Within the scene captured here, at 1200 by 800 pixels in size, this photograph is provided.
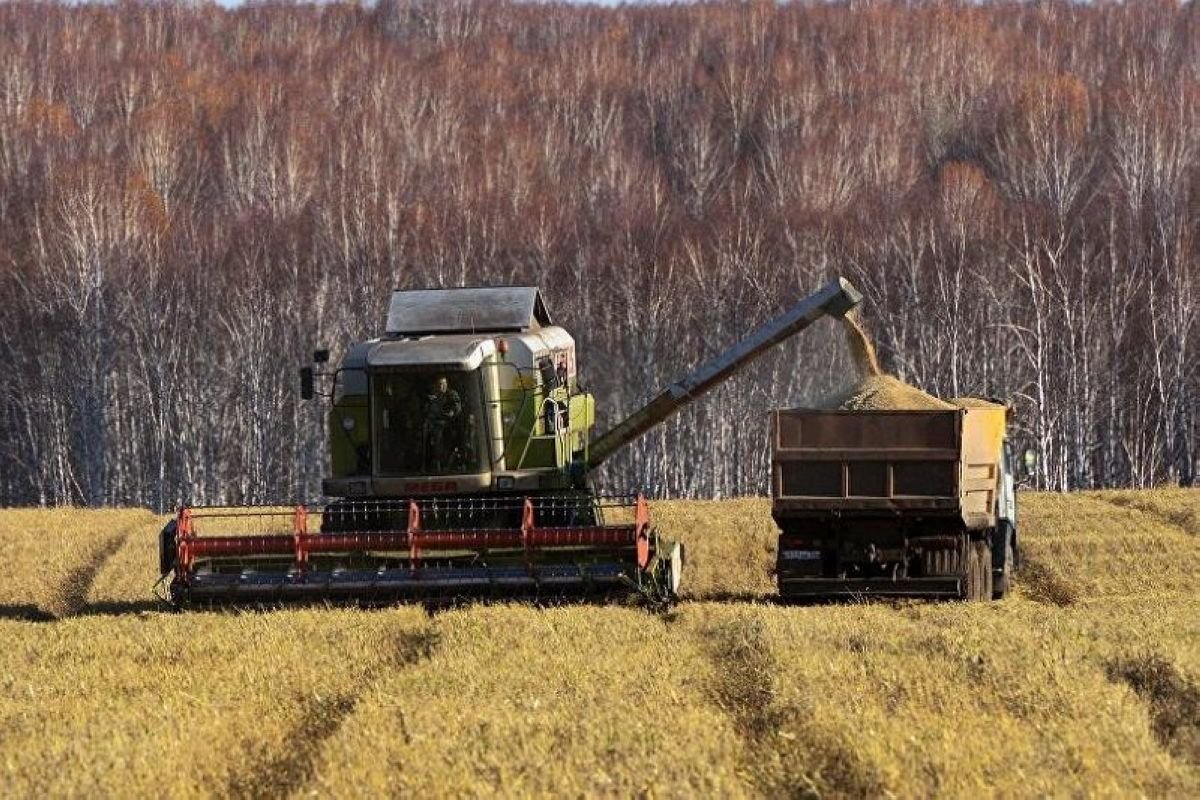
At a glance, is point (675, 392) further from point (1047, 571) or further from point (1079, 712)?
point (1079, 712)

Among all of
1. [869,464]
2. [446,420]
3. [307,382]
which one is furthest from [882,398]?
[307,382]

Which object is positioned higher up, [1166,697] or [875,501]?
[1166,697]

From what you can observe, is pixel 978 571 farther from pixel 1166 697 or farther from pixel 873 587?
pixel 1166 697

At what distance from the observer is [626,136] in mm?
84375

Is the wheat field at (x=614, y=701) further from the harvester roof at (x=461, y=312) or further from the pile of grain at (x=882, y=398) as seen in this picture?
the harvester roof at (x=461, y=312)

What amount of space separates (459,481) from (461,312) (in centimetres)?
288

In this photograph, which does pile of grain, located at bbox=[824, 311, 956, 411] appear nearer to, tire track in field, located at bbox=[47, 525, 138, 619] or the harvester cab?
the harvester cab

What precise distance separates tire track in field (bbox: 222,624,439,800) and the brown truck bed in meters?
4.94

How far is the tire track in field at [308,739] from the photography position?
33.1ft

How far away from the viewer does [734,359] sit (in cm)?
2255

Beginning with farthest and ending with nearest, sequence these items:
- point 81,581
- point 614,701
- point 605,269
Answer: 1. point 605,269
2. point 81,581
3. point 614,701

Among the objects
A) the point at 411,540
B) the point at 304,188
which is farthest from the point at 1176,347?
the point at 411,540

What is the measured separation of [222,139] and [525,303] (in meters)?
57.7

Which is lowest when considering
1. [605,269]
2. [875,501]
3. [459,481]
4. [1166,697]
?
[605,269]
